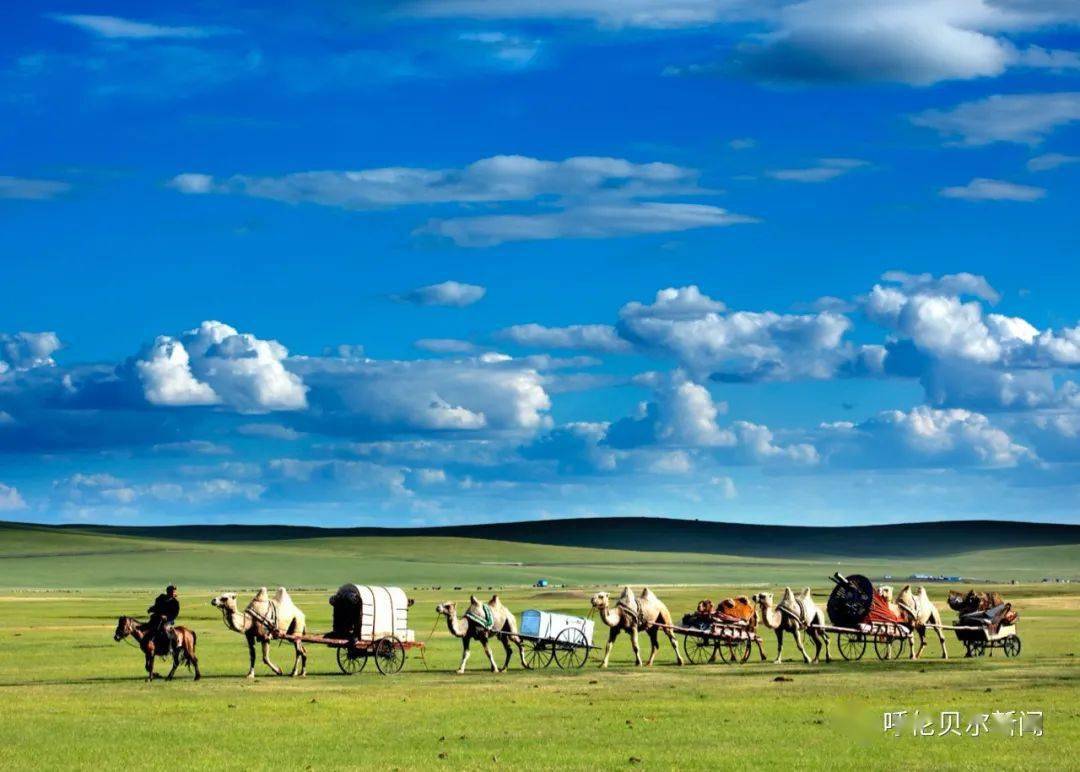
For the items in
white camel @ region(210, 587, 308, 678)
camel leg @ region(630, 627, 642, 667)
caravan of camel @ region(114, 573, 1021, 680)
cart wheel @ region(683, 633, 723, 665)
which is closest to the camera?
white camel @ region(210, 587, 308, 678)

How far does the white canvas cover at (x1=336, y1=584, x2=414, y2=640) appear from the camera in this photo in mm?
43812

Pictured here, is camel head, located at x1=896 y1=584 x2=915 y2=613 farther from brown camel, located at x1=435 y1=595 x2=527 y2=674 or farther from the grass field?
brown camel, located at x1=435 y1=595 x2=527 y2=674

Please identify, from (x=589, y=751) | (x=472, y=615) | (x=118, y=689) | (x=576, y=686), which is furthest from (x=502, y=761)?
(x=472, y=615)

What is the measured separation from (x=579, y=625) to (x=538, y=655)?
163cm

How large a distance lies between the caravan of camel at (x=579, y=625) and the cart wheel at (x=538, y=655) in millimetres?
64

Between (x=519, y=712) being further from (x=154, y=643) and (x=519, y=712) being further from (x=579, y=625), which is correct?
(x=579, y=625)

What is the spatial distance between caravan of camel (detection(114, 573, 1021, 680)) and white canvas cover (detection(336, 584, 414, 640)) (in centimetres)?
3

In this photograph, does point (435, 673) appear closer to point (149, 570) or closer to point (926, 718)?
point (926, 718)

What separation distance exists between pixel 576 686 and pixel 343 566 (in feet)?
508

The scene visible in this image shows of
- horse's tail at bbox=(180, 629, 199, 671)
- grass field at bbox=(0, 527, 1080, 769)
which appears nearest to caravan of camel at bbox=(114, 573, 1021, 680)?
horse's tail at bbox=(180, 629, 199, 671)

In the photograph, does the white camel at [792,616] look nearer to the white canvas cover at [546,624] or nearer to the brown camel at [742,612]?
the brown camel at [742,612]

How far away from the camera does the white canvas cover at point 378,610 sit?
43.8 m

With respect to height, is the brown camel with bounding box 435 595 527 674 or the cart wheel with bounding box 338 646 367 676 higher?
the brown camel with bounding box 435 595 527 674

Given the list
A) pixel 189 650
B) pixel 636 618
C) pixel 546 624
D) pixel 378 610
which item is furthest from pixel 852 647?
pixel 189 650
